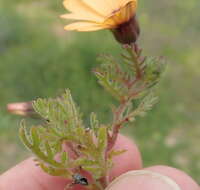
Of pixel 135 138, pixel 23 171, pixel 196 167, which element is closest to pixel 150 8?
pixel 135 138

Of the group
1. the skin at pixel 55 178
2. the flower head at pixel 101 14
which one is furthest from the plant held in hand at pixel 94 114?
the skin at pixel 55 178

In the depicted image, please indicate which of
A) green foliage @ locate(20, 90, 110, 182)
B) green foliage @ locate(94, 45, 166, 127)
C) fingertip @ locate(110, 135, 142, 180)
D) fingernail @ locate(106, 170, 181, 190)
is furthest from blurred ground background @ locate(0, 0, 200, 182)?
green foliage @ locate(20, 90, 110, 182)

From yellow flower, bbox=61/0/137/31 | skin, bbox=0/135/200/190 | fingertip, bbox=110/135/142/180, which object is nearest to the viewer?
yellow flower, bbox=61/0/137/31

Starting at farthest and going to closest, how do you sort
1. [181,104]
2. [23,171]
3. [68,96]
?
[181,104], [23,171], [68,96]

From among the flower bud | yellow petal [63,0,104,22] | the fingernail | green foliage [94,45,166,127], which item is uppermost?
yellow petal [63,0,104,22]

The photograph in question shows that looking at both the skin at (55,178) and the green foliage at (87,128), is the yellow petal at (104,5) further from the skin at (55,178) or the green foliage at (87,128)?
the skin at (55,178)

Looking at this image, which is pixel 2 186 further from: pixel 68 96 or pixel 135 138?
pixel 135 138

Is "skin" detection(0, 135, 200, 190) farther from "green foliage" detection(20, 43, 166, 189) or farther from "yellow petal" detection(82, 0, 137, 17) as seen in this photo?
"yellow petal" detection(82, 0, 137, 17)
